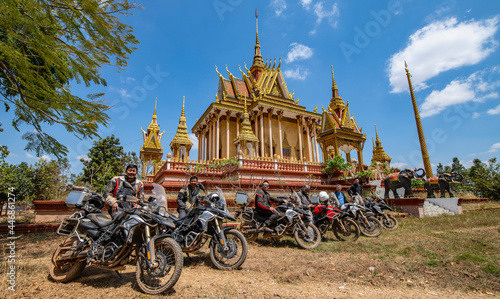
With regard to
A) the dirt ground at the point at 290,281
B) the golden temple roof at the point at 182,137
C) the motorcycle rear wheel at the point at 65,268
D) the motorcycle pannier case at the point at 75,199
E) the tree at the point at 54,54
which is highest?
the golden temple roof at the point at 182,137

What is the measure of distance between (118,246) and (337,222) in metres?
4.67

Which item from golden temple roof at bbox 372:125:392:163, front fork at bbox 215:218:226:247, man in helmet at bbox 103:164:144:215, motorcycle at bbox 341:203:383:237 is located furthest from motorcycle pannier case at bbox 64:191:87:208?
golden temple roof at bbox 372:125:392:163

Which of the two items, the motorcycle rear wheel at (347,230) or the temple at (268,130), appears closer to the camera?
the motorcycle rear wheel at (347,230)

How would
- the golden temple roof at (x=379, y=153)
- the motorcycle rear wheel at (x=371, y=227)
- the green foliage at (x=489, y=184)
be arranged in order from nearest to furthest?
the motorcycle rear wheel at (x=371, y=227)
the green foliage at (x=489, y=184)
the golden temple roof at (x=379, y=153)

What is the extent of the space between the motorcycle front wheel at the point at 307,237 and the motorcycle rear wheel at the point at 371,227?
166 centimetres

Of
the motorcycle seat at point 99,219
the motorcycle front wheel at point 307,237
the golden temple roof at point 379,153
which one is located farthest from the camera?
the golden temple roof at point 379,153

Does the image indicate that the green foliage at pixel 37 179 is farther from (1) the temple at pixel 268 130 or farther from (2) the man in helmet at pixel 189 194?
(2) the man in helmet at pixel 189 194

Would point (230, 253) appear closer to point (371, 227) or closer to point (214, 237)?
point (214, 237)

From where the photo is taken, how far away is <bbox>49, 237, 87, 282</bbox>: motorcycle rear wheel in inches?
128

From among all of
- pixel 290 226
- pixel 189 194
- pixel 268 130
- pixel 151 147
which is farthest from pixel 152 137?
pixel 290 226

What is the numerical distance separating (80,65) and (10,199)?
2312 millimetres

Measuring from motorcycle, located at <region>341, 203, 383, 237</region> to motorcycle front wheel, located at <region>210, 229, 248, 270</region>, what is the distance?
3414mm

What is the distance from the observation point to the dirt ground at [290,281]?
2.81 metres

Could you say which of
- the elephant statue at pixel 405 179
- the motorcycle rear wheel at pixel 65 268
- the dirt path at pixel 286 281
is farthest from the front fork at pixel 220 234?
the elephant statue at pixel 405 179
